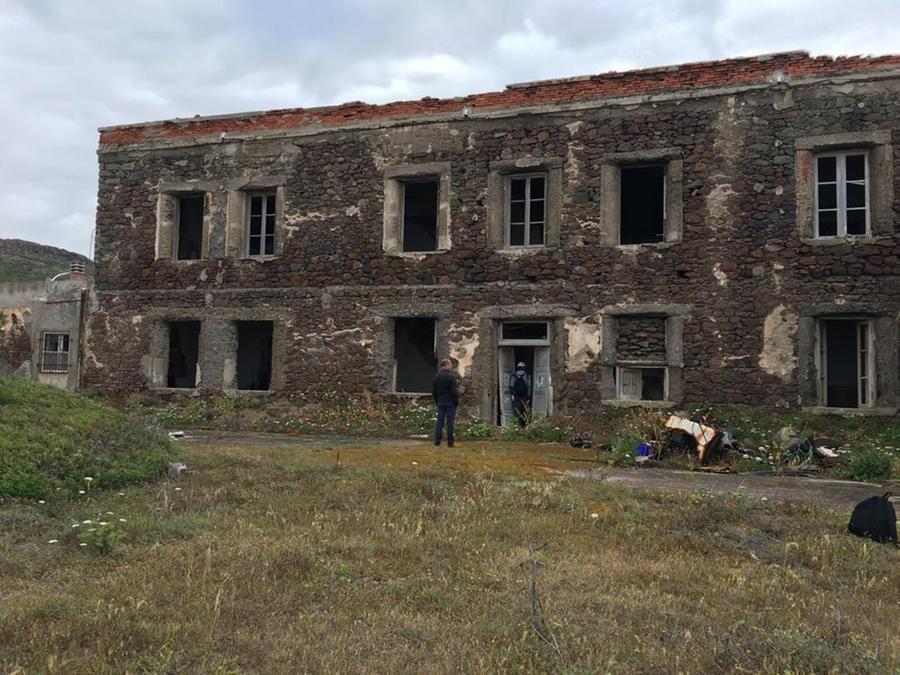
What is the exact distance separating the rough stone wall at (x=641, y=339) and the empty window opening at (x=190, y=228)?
32.4ft

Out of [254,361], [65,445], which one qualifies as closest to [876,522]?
[65,445]

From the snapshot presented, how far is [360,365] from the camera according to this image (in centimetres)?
1436

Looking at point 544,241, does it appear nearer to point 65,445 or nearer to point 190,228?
point 190,228

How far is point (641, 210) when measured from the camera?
14.9m

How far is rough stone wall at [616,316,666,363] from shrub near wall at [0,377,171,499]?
26.5ft

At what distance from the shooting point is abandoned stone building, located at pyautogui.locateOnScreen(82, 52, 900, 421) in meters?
11.9

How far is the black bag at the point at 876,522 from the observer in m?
5.66

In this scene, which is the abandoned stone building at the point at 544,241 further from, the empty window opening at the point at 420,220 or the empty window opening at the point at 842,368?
the empty window opening at the point at 420,220

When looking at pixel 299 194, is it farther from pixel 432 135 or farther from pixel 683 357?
pixel 683 357

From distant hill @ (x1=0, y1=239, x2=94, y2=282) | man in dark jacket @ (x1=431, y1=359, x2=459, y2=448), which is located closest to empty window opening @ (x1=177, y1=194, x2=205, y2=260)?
man in dark jacket @ (x1=431, y1=359, x2=459, y2=448)

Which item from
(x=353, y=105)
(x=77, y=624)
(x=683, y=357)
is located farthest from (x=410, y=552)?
(x=353, y=105)

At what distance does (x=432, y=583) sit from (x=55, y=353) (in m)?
15.7

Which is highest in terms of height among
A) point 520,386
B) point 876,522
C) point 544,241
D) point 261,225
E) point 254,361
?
point 261,225

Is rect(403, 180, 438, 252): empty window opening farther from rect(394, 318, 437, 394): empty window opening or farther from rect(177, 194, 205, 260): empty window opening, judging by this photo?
rect(177, 194, 205, 260): empty window opening
